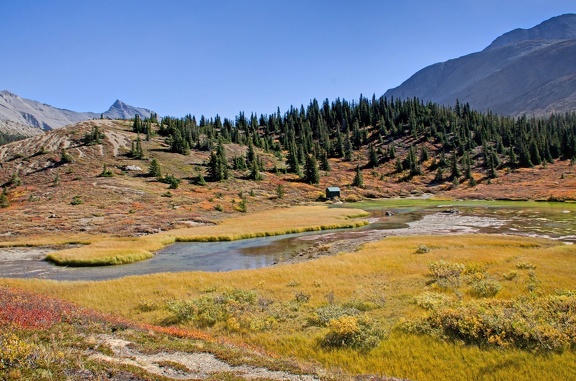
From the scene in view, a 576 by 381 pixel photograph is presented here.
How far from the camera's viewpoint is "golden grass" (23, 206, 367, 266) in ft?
145

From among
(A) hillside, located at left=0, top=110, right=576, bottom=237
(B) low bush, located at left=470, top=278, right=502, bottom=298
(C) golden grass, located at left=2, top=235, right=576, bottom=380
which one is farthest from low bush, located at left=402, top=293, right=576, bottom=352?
(A) hillside, located at left=0, top=110, right=576, bottom=237

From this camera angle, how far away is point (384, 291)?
23.9 metres

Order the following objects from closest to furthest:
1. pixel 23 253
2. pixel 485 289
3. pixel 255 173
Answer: pixel 485 289 < pixel 23 253 < pixel 255 173

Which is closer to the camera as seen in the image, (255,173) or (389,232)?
(389,232)

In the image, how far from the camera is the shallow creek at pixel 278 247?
128 ft

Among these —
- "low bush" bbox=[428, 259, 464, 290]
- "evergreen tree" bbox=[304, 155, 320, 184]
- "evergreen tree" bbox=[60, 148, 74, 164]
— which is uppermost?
Result: "evergreen tree" bbox=[60, 148, 74, 164]

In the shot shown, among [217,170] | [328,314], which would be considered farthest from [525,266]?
[217,170]

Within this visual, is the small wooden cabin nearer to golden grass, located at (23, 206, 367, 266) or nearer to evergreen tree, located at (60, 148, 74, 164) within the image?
golden grass, located at (23, 206, 367, 266)

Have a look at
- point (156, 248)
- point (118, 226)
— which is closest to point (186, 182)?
point (118, 226)

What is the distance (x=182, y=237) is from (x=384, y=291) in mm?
41819

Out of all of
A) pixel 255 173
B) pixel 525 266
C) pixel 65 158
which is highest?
pixel 65 158

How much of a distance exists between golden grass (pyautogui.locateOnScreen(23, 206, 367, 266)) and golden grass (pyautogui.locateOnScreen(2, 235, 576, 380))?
13360mm

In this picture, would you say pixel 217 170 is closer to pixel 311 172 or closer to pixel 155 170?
pixel 155 170

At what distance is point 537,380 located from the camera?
1198cm
